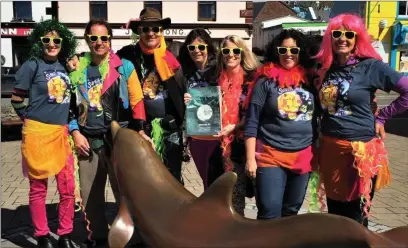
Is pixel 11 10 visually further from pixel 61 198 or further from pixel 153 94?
pixel 153 94

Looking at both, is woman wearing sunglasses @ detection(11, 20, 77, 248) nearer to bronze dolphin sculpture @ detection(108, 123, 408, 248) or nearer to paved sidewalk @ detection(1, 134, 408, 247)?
paved sidewalk @ detection(1, 134, 408, 247)

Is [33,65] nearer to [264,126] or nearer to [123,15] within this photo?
[264,126]

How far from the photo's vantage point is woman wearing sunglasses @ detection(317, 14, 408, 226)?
2.91m

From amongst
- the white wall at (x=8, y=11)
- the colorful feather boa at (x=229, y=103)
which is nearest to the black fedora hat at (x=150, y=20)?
the colorful feather boa at (x=229, y=103)

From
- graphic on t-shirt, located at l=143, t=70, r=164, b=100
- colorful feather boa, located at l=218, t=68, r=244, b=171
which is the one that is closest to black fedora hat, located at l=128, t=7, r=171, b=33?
graphic on t-shirt, located at l=143, t=70, r=164, b=100

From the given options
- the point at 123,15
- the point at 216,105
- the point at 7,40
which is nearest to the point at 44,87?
the point at 216,105

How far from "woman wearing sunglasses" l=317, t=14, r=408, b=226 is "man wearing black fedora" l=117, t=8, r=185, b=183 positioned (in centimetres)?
112

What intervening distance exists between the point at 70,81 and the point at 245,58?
1410 millimetres

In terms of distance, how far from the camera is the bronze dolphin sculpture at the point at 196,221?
174cm

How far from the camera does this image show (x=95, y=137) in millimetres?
3525

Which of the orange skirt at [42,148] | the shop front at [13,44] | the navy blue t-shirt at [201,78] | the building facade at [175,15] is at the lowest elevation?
the orange skirt at [42,148]

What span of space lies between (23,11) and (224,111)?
76.0ft

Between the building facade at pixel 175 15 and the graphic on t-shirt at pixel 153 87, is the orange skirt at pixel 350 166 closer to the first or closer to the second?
the graphic on t-shirt at pixel 153 87

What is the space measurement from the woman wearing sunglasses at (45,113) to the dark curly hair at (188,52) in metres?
0.97
